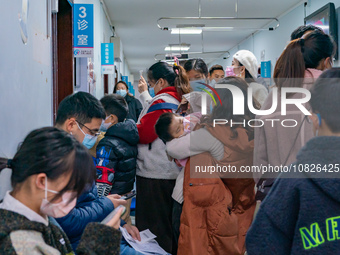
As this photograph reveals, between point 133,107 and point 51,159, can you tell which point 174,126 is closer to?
point 51,159

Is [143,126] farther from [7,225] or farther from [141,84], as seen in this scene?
[7,225]

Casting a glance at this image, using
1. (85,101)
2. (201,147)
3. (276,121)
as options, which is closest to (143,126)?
(201,147)

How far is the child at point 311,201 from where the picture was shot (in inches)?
44.0

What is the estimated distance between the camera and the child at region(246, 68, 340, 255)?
3.67 ft

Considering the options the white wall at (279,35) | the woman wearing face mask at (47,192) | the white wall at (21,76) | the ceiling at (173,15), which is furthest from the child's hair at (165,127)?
the ceiling at (173,15)

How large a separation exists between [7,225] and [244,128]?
1.47m

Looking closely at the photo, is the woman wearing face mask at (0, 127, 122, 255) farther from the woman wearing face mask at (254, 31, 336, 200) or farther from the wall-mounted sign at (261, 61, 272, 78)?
the wall-mounted sign at (261, 61, 272, 78)

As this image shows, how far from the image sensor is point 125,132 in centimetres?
248

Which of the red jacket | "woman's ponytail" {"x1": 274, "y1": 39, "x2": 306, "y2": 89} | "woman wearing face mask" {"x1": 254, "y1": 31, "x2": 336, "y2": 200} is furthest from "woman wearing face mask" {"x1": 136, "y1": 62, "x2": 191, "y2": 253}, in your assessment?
"woman's ponytail" {"x1": 274, "y1": 39, "x2": 306, "y2": 89}

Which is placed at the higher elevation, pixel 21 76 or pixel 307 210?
pixel 21 76

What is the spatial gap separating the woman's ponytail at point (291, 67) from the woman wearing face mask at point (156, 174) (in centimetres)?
101

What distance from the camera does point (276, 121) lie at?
1791 millimetres

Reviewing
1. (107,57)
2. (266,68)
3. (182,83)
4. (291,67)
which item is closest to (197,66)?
(182,83)

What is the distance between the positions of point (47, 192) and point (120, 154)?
4.23ft
